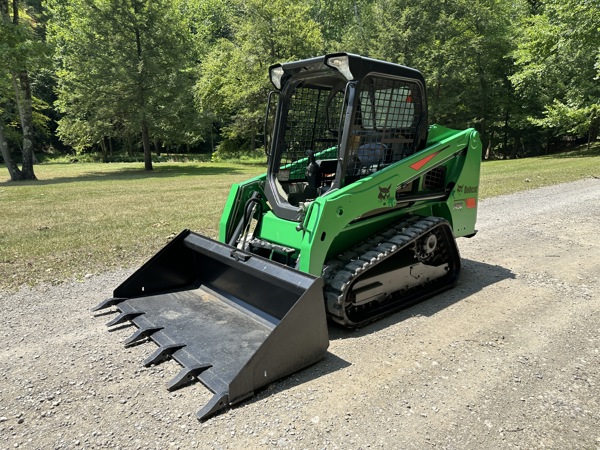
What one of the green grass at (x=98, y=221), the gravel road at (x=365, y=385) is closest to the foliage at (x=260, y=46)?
the green grass at (x=98, y=221)

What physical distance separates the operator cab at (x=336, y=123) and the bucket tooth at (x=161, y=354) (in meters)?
1.54

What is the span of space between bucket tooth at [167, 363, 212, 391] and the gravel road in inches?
2.0

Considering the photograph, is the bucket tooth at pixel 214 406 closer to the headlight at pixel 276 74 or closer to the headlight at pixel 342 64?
the headlight at pixel 342 64

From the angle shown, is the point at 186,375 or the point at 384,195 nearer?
the point at 186,375

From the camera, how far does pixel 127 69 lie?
22250mm

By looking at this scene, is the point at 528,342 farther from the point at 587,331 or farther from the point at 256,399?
the point at 256,399

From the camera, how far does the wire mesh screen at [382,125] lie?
4.16m

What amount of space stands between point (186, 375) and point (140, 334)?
0.82 metres

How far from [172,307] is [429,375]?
2288 mm

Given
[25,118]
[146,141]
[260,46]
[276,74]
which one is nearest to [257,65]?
[260,46]

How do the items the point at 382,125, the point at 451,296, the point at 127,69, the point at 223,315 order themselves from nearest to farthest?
the point at 223,315 < the point at 382,125 < the point at 451,296 < the point at 127,69

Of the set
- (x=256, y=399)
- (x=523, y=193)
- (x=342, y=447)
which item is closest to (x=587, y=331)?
(x=342, y=447)

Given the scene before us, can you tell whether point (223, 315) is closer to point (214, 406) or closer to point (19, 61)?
point (214, 406)

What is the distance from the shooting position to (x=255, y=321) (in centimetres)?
381
